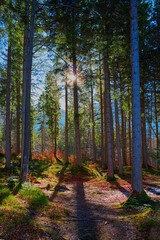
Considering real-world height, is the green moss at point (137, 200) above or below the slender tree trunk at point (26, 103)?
below

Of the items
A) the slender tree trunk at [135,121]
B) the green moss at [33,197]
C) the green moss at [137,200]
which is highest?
the slender tree trunk at [135,121]

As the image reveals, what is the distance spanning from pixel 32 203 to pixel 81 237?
2.26m

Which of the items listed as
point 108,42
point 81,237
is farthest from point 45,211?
point 108,42

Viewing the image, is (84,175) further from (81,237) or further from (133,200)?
(81,237)

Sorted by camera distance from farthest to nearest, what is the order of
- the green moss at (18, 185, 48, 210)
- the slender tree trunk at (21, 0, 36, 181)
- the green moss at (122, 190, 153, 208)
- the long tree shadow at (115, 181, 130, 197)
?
1. the long tree shadow at (115, 181, 130, 197)
2. the slender tree trunk at (21, 0, 36, 181)
3. the green moss at (122, 190, 153, 208)
4. the green moss at (18, 185, 48, 210)

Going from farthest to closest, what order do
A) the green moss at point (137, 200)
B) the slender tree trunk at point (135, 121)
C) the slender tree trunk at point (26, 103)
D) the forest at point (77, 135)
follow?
the slender tree trunk at point (26, 103)
the slender tree trunk at point (135, 121)
the green moss at point (137, 200)
the forest at point (77, 135)

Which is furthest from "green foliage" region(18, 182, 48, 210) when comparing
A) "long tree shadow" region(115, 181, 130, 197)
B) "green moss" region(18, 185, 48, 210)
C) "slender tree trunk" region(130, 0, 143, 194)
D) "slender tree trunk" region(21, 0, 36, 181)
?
"long tree shadow" region(115, 181, 130, 197)

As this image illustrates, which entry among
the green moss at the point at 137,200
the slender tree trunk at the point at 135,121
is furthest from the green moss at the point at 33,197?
the slender tree trunk at the point at 135,121

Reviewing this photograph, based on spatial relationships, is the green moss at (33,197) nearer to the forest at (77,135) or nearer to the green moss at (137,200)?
the forest at (77,135)

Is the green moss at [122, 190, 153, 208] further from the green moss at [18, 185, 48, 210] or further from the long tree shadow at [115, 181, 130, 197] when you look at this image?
the green moss at [18, 185, 48, 210]

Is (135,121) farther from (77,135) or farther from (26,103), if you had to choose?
(77,135)

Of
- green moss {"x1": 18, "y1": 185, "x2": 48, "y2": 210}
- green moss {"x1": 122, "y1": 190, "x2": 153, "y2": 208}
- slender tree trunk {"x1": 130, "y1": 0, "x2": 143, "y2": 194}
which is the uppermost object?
slender tree trunk {"x1": 130, "y1": 0, "x2": 143, "y2": 194}

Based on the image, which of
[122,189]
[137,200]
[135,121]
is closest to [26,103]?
[135,121]

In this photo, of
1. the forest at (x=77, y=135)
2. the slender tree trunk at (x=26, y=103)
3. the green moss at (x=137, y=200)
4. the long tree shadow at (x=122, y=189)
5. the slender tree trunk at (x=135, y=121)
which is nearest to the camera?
the forest at (x=77, y=135)
